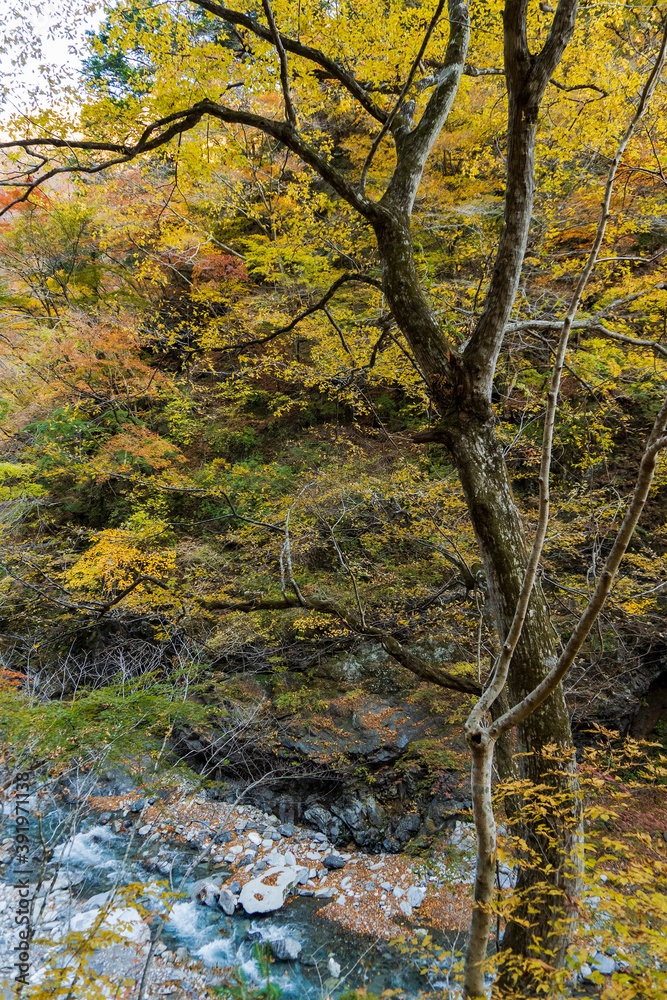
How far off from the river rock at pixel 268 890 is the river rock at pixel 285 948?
0.35 metres

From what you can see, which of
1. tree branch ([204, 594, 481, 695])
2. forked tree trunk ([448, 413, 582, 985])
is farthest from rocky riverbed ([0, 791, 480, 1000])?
forked tree trunk ([448, 413, 582, 985])

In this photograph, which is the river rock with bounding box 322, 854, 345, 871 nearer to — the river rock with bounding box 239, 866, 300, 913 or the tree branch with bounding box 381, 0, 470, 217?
the river rock with bounding box 239, 866, 300, 913

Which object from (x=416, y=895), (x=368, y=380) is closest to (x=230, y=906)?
(x=416, y=895)

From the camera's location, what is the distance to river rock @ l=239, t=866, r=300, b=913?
508 cm

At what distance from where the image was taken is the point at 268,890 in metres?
5.23

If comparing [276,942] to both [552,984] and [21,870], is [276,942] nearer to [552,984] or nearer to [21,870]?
[21,870]

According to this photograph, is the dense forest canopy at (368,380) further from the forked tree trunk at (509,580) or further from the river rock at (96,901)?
the river rock at (96,901)

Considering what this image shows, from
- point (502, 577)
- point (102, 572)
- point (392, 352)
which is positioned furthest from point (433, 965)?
point (392, 352)

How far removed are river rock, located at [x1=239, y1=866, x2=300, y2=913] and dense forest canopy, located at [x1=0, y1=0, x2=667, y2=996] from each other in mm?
2080

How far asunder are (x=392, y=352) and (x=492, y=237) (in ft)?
10.1

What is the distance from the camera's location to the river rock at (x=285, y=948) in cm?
461

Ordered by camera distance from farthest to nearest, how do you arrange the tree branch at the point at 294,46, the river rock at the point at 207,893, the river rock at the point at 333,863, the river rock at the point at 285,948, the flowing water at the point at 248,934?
the river rock at the point at 333,863
the river rock at the point at 207,893
the river rock at the point at 285,948
the flowing water at the point at 248,934
the tree branch at the point at 294,46

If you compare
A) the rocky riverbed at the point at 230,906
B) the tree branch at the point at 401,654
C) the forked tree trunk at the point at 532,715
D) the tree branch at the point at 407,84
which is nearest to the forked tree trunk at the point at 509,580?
the forked tree trunk at the point at 532,715

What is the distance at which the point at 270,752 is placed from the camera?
6.76m
